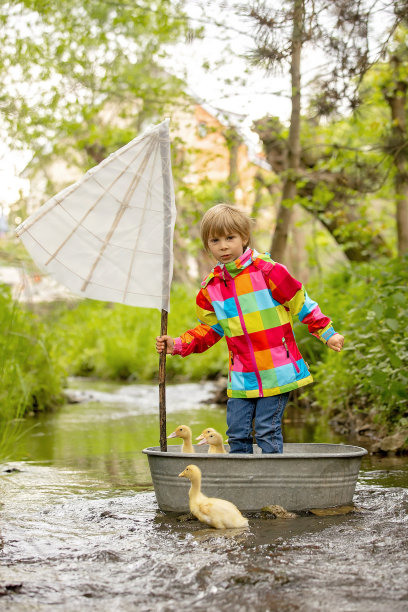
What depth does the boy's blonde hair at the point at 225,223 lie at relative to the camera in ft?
12.9

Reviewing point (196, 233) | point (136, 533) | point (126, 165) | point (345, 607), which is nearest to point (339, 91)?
point (126, 165)

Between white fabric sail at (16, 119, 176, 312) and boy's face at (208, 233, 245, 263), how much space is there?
236 mm

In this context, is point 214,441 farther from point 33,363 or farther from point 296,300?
point 33,363

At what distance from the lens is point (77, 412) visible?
9.14 m

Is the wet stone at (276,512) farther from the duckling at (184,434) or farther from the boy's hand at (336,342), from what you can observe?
the boy's hand at (336,342)

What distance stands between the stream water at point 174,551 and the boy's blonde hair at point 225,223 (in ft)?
4.70

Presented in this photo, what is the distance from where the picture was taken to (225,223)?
12.8 ft

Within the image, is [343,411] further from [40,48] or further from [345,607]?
[40,48]

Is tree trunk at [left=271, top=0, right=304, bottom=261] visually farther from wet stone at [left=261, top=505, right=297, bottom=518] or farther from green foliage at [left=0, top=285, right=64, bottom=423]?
wet stone at [left=261, top=505, right=297, bottom=518]

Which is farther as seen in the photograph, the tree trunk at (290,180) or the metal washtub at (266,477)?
the tree trunk at (290,180)

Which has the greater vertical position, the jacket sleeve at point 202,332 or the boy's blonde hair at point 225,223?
the boy's blonde hair at point 225,223

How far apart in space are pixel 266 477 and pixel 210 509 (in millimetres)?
347

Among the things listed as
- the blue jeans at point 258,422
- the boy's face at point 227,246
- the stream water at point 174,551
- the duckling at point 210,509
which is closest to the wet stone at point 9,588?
the stream water at point 174,551

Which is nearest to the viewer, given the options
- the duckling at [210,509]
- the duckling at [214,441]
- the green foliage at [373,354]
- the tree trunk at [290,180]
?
the duckling at [210,509]
